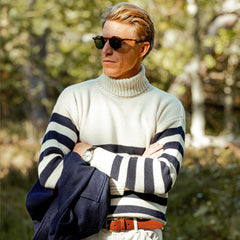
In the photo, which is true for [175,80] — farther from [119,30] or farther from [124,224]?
[124,224]

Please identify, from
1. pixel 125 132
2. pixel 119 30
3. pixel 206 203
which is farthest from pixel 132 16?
pixel 206 203

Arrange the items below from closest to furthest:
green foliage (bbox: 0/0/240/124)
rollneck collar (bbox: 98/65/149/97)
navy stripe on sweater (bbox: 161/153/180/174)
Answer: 1. navy stripe on sweater (bbox: 161/153/180/174)
2. rollneck collar (bbox: 98/65/149/97)
3. green foliage (bbox: 0/0/240/124)

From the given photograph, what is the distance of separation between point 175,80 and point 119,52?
29.8 ft

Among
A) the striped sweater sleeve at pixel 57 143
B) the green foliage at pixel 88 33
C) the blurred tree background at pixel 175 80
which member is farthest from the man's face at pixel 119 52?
the green foliage at pixel 88 33

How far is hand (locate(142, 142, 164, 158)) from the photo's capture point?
6.31 ft

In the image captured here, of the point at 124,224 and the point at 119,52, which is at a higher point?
the point at 119,52

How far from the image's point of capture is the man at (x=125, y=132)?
1850 millimetres

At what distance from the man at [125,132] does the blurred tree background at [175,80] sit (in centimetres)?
288

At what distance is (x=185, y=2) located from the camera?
9.18 m

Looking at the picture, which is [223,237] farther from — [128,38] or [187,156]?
[128,38]

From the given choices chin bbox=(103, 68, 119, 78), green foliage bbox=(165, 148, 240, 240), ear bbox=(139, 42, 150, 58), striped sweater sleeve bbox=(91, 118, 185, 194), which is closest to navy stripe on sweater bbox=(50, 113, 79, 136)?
striped sweater sleeve bbox=(91, 118, 185, 194)

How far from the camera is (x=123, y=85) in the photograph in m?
2.04

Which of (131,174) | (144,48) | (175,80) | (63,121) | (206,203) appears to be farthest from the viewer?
(175,80)

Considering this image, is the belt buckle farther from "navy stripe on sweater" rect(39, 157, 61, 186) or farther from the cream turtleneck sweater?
"navy stripe on sweater" rect(39, 157, 61, 186)
